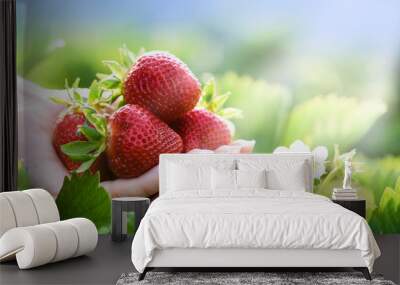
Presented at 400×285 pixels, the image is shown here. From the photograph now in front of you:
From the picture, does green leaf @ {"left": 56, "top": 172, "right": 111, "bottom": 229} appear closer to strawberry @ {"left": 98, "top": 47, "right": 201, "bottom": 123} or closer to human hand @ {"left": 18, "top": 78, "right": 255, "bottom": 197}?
human hand @ {"left": 18, "top": 78, "right": 255, "bottom": 197}

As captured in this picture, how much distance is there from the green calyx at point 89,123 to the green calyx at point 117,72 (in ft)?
0.23

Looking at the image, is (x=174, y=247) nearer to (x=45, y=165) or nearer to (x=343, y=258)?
(x=343, y=258)

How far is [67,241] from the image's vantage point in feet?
16.5

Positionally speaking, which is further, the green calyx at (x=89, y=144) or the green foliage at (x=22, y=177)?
the green foliage at (x=22, y=177)

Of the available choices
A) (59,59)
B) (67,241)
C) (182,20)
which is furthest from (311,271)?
(59,59)

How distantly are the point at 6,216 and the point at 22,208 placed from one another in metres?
0.19

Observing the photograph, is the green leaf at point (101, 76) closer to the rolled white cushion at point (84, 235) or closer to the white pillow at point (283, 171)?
the white pillow at point (283, 171)

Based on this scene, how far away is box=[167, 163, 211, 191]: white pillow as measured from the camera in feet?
20.0

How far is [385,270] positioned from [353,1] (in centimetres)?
300

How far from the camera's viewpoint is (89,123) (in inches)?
262

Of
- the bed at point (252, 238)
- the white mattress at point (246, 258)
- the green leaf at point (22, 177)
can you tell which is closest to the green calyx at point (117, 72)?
the green leaf at point (22, 177)

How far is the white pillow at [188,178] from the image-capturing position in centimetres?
608

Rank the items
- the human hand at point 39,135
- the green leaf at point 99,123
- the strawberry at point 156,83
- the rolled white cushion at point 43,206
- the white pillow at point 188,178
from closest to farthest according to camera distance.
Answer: the rolled white cushion at point 43,206
the white pillow at point 188,178
the strawberry at point 156,83
the green leaf at point 99,123
the human hand at point 39,135

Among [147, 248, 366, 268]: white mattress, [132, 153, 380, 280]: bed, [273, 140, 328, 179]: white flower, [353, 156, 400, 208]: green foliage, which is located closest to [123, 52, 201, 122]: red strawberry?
[273, 140, 328, 179]: white flower
